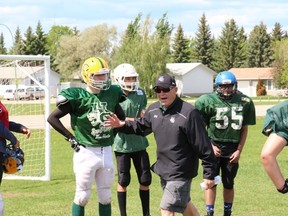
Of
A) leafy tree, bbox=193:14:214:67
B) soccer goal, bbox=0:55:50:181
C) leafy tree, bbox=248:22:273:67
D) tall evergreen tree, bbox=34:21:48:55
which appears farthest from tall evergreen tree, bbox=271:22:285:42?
soccer goal, bbox=0:55:50:181

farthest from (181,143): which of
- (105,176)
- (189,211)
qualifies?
(105,176)

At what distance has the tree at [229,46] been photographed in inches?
3142

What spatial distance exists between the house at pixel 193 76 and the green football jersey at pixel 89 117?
69.0 meters

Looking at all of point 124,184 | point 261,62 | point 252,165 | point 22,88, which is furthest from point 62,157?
point 261,62

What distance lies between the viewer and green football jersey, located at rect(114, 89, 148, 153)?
7645 mm

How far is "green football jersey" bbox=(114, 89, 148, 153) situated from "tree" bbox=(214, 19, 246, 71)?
72.7m

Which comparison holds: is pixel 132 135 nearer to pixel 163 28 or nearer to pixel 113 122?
pixel 113 122

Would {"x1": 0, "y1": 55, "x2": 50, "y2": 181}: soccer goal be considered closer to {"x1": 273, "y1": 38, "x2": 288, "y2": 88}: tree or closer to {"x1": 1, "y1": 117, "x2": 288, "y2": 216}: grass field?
{"x1": 1, "y1": 117, "x2": 288, "y2": 216}: grass field

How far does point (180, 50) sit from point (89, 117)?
78053 mm

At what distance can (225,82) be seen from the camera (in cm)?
752

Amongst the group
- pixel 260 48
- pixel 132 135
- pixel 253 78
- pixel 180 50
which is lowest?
pixel 132 135

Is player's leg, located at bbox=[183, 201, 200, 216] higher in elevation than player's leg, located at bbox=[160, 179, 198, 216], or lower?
lower

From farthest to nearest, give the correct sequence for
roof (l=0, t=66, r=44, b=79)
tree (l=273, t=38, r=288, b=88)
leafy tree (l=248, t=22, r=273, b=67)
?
1. leafy tree (l=248, t=22, r=273, b=67)
2. tree (l=273, t=38, r=288, b=88)
3. roof (l=0, t=66, r=44, b=79)

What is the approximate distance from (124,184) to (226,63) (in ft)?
246
